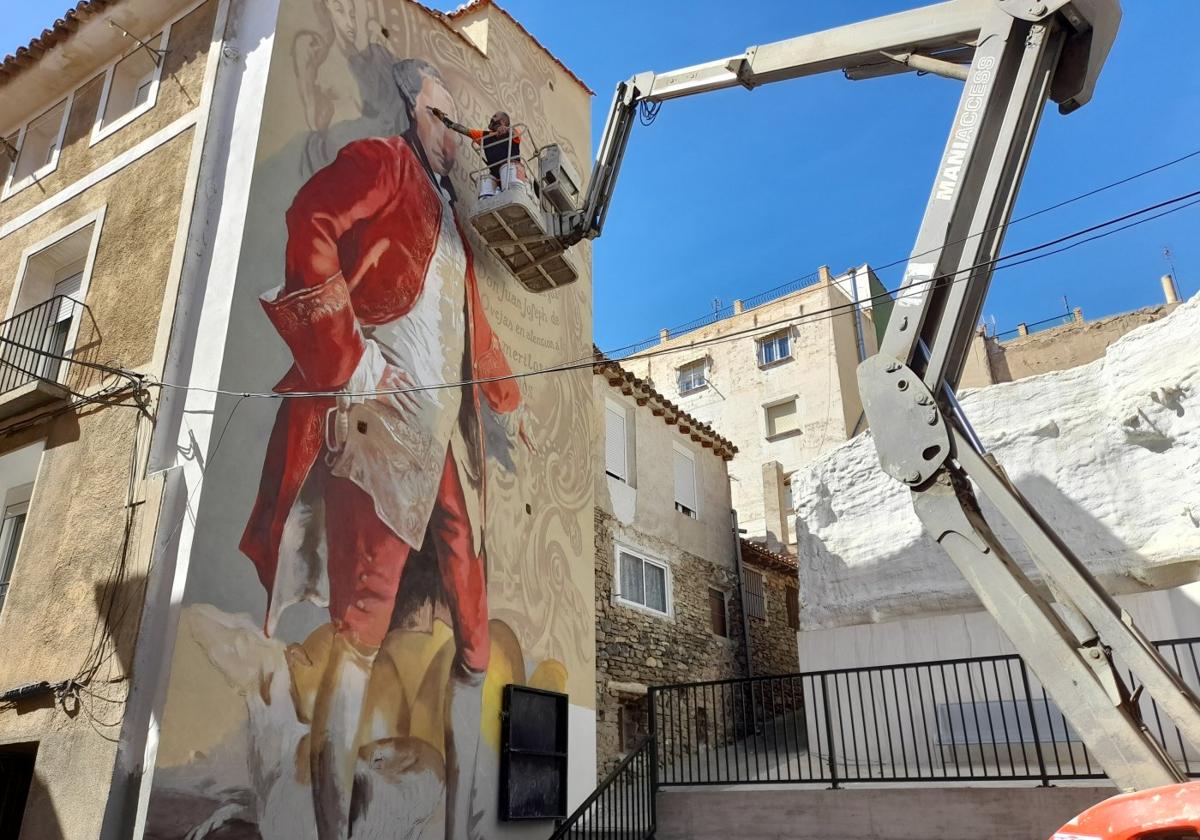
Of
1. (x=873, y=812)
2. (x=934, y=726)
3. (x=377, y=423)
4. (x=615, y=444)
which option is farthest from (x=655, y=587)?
(x=377, y=423)

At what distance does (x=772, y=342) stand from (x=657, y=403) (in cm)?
1301

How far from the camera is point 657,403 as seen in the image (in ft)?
57.7

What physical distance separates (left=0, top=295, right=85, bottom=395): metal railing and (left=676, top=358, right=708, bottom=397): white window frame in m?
22.0

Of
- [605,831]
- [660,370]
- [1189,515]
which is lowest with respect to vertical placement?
[605,831]

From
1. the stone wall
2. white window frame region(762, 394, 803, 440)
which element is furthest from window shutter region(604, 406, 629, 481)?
white window frame region(762, 394, 803, 440)

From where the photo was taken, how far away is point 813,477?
1581 centimetres

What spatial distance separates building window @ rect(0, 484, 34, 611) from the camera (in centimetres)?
952

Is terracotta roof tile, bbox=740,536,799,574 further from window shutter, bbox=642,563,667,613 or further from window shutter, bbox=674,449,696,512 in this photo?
window shutter, bbox=642,563,667,613

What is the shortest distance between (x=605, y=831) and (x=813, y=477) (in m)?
7.53

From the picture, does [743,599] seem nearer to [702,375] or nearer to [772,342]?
[772,342]

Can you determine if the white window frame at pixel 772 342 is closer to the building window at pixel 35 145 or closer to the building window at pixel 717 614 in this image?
the building window at pixel 717 614

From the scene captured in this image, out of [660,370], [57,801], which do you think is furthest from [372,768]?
[660,370]

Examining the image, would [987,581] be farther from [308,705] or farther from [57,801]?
[57,801]

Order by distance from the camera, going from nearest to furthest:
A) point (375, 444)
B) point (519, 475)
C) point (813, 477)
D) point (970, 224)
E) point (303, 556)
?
1. point (970, 224)
2. point (303, 556)
3. point (375, 444)
4. point (519, 475)
5. point (813, 477)
